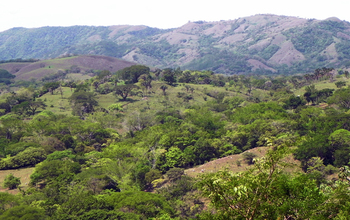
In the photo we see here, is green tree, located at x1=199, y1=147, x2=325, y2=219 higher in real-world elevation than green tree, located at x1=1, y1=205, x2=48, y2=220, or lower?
higher

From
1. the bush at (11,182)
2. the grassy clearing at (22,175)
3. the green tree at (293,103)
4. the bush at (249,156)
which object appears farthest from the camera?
the green tree at (293,103)

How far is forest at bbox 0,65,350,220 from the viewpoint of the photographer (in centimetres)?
1245

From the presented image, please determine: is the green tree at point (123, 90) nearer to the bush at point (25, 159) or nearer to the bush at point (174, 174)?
the bush at point (25, 159)

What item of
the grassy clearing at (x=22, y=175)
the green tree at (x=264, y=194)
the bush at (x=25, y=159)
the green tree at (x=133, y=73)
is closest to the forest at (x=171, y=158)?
the green tree at (x=264, y=194)

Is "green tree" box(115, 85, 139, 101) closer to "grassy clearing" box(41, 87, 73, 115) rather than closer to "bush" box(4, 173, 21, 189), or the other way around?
"grassy clearing" box(41, 87, 73, 115)

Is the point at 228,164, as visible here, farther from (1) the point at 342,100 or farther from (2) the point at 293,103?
(2) the point at 293,103

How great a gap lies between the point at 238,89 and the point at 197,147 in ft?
235

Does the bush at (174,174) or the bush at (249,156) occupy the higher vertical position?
the bush at (174,174)

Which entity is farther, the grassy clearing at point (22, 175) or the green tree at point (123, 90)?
the green tree at point (123, 90)

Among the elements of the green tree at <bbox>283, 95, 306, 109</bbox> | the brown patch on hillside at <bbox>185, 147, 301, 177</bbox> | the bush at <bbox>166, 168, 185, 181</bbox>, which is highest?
the green tree at <bbox>283, 95, 306, 109</bbox>

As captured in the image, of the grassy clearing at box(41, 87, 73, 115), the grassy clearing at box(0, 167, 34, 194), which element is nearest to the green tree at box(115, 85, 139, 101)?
the grassy clearing at box(41, 87, 73, 115)

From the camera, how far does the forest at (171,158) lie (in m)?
12.4

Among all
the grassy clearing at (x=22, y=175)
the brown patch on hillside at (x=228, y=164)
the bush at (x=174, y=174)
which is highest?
the bush at (x=174, y=174)

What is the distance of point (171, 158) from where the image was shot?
5519 centimetres
